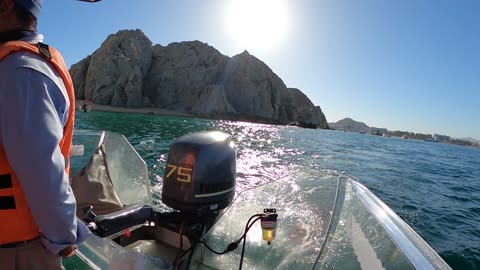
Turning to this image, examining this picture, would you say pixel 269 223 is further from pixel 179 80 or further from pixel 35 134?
pixel 179 80

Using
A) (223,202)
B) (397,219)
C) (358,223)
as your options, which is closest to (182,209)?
(223,202)

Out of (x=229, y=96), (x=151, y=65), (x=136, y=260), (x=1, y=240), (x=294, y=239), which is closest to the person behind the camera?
(x=1, y=240)

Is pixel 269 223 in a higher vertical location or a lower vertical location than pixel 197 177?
lower

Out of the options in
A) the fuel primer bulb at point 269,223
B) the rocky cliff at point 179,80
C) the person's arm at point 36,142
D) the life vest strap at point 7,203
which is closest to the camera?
the person's arm at point 36,142

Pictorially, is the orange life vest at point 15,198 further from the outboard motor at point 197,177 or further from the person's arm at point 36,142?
the outboard motor at point 197,177

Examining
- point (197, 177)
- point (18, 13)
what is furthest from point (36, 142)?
point (197, 177)

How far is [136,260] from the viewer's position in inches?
57.5

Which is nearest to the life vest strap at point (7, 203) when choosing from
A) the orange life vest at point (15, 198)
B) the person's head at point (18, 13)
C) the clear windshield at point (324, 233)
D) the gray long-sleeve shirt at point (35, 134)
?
the orange life vest at point (15, 198)

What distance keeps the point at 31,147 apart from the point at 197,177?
4.70 ft

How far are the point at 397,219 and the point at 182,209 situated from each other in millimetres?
1768

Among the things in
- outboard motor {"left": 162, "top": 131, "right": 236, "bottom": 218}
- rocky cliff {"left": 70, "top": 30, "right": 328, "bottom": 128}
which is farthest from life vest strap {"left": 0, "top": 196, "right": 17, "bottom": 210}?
rocky cliff {"left": 70, "top": 30, "right": 328, "bottom": 128}

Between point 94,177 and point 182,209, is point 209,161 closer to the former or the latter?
point 182,209

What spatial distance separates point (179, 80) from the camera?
267ft

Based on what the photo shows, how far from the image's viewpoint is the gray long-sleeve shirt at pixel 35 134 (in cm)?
107
